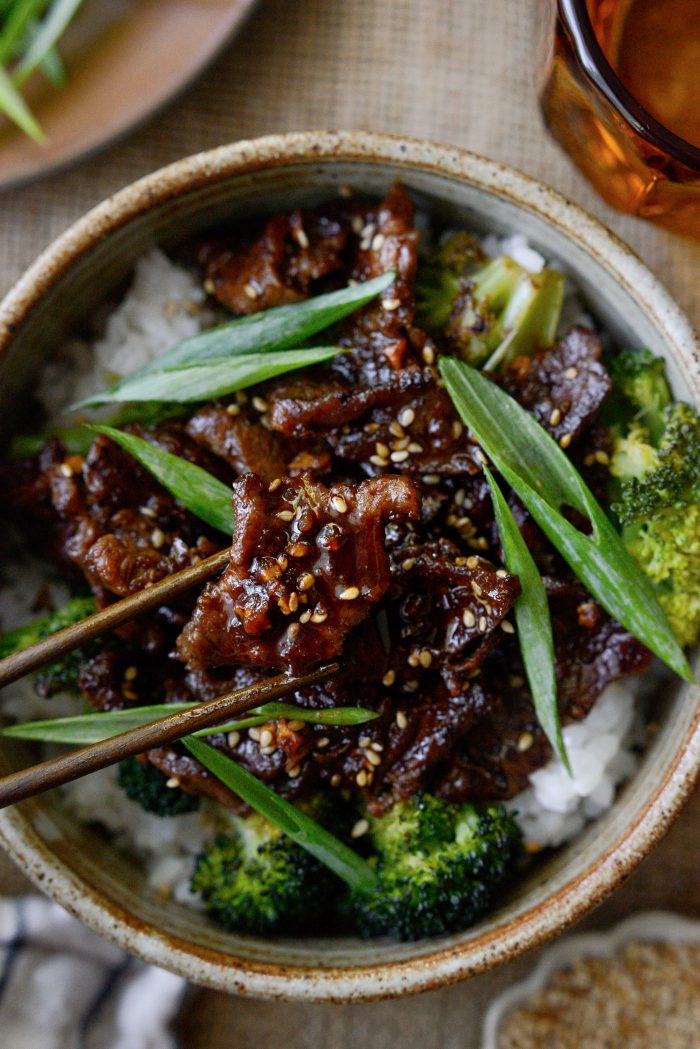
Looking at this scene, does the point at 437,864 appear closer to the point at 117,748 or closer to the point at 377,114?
the point at 117,748

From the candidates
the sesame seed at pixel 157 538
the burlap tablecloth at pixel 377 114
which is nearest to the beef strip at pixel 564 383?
the burlap tablecloth at pixel 377 114

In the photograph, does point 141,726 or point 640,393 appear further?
point 640,393

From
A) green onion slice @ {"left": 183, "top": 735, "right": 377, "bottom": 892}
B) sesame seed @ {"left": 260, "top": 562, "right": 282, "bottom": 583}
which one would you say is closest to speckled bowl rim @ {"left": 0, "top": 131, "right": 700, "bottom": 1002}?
green onion slice @ {"left": 183, "top": 735, "right": 377, "bottom": 892}

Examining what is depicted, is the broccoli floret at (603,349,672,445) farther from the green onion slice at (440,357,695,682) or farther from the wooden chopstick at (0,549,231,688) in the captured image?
the wooden chopstick at (0,549,231,688)

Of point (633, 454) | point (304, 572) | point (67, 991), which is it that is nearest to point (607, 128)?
point (633, 454)

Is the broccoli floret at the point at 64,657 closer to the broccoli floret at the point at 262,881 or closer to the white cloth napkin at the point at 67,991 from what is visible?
the broccoli floret at the point at 262,881

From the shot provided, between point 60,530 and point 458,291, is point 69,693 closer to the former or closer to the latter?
point 60,530

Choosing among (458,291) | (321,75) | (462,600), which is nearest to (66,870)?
(462,600)
